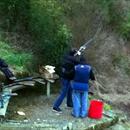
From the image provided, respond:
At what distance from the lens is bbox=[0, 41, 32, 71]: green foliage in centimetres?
1617

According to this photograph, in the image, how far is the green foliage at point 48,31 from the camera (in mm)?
16578

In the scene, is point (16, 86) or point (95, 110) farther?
point (16, 86)

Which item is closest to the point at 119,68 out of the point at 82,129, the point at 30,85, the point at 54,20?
the point at 54,20

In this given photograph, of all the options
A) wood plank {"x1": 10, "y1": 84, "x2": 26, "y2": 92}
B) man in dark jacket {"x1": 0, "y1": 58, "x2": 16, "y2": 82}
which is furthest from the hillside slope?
man in dark jacket {"x1": 0, "y1": 58, "x2": 16, "y2": 82}

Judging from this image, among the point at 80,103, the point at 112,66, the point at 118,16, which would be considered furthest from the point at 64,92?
the point at 118,16

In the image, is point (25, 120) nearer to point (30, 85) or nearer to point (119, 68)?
point (30, 85)

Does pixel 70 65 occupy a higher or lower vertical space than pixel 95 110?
higher

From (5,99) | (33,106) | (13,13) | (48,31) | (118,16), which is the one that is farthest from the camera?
(118,16)

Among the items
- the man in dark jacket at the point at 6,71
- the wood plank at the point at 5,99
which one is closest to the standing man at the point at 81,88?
the wood plank at the point at 5,99

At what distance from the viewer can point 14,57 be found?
16.5 meters

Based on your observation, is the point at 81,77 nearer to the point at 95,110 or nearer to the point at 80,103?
the point at 80,103

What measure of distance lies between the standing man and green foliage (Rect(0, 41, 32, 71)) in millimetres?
2752

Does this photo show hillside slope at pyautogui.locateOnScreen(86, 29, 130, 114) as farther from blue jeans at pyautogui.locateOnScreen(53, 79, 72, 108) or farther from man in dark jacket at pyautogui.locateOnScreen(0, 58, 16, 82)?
man in dark jacket at pyautogui.locateOnScreen(0, 58, 16, 82)

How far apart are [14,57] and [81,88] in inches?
144
